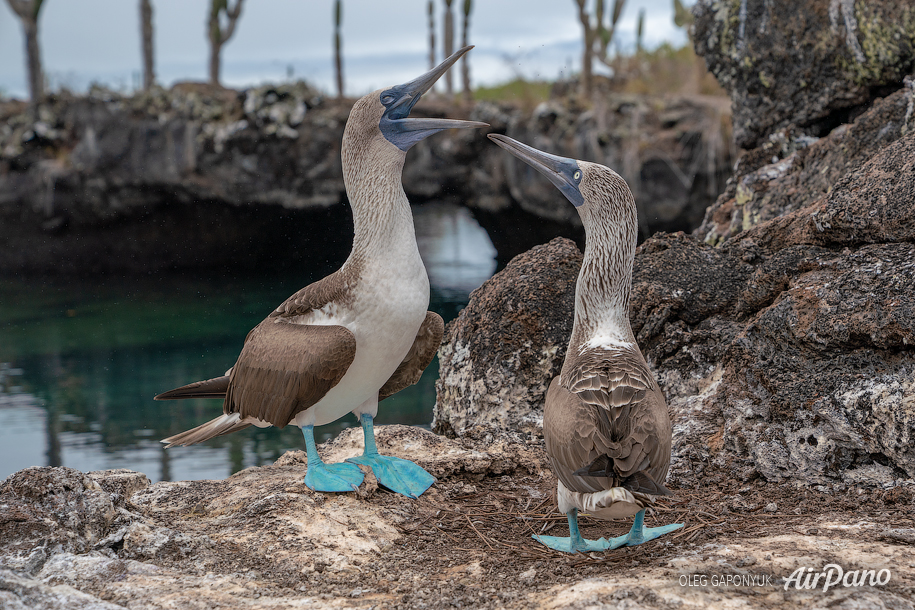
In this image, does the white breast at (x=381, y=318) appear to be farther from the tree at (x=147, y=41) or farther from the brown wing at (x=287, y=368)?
the tree at (x=147, y=41)

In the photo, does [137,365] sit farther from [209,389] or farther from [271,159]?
[209,389]

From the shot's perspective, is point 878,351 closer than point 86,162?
Yes

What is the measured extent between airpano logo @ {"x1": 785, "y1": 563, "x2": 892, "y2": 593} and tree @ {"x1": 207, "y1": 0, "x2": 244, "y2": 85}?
63.1 ft

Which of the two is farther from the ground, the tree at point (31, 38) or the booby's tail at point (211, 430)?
the tree at point (31, 38)

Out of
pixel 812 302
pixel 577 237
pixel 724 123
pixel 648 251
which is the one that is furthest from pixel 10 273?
pixel 812 302

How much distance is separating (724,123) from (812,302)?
36.2ft

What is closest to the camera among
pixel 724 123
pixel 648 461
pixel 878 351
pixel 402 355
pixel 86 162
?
pixel 648 461

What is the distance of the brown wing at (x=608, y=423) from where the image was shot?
260cm

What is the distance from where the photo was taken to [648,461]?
2.62 meters

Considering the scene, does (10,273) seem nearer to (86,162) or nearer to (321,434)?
(86,162)

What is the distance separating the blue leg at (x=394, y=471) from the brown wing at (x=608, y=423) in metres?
0.98

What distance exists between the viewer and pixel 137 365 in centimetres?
1280

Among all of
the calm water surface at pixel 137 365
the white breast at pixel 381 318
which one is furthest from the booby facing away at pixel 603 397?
the calm water surface at pixel 137 365

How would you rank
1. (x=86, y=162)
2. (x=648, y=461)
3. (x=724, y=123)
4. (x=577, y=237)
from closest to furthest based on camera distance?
(x=648, y=461) → (x=724, y=123) → (x=86, y=162) → (x=577, y=237)
